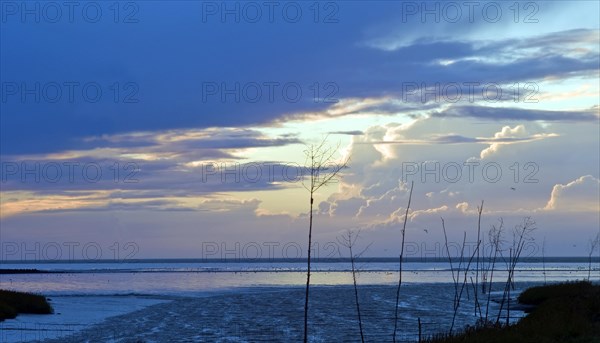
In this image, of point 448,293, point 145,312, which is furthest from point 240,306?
point 448,293

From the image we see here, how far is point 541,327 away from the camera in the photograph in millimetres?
21406

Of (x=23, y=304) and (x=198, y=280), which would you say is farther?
(x=198, y=280)

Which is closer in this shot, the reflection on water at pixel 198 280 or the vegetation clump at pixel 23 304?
the vegetation clump at pixel 23 304

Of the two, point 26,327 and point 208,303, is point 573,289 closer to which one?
point 208,303

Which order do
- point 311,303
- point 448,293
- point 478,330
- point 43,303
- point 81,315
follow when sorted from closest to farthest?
1. point 478,330
2. point 81,315
3. point 43,303
4. point 311,303
5. point 448,293

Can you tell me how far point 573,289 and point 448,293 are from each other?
17.2 meters

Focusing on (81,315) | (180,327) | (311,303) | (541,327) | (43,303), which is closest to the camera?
(541,327)

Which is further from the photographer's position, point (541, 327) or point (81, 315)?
point (81, 315)

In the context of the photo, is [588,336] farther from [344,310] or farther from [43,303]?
[43,303]

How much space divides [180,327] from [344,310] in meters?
12.7

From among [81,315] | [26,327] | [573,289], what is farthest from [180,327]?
[573,289]

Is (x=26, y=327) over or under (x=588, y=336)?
under

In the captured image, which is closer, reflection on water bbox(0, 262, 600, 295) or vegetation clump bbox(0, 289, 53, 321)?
vegetation clump bbox(0, 289, 53, 321)

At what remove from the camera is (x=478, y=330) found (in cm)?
1992
